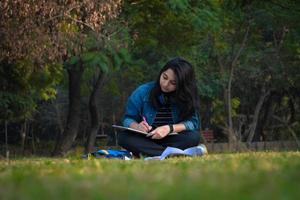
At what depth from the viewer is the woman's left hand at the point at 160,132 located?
662 centimetres

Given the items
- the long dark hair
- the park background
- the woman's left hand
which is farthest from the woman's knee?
the park background

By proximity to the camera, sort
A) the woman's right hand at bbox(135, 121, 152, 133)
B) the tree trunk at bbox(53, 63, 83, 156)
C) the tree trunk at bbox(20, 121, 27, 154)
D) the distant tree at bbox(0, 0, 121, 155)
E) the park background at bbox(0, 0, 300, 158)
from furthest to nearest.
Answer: the tree trunk at bbox(20, 121, 27, 154) < the tree trunk at bbox(53, 63, 83, 156) < the park background at bbox(0, 0, 300, 158) < the distant tree at bbox(0, 0, 121, 155) < the woman's right hand at bbox(135, 121, 152, 133)

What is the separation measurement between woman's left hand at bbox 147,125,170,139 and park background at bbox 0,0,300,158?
11.0 ft

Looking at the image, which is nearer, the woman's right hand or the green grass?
the green grass

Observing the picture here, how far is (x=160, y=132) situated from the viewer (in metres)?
6.62

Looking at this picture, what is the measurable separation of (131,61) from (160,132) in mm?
8591

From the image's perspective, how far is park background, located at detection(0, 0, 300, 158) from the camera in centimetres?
995

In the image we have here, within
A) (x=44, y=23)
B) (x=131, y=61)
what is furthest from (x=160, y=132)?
(x=131, y=61)

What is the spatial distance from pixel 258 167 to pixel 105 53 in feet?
32.1

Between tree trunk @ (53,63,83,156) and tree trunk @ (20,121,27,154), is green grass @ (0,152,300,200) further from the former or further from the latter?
tree trunk @ (20,121,27,154)

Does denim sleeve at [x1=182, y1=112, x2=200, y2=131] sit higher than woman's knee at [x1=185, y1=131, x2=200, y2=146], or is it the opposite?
denim sleeve at [x1=182, y1=112, x2=200, y2=131]

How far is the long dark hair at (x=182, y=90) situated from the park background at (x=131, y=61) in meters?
2.88

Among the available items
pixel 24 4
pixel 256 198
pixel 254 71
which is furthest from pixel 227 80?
pixel 256 198

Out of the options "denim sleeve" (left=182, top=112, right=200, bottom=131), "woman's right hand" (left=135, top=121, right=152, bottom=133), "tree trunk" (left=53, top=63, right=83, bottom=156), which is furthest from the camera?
"tree trunk" (left=53, top=63, right=83, bottom=156)
